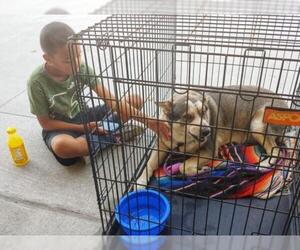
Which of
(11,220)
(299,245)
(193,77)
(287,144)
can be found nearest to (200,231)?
(299,245)

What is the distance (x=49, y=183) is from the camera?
2.35 meters

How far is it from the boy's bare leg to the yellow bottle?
0.26 metres

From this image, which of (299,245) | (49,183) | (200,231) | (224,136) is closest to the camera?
(299,245)

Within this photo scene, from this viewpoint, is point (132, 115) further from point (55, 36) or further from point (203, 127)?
point (55, 36)

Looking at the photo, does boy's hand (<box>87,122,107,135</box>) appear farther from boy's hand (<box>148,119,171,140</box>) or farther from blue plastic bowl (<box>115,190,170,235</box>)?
blue plastic bowl (<box>115,190,170,235</box>)

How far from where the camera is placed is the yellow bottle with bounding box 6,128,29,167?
2414 mm

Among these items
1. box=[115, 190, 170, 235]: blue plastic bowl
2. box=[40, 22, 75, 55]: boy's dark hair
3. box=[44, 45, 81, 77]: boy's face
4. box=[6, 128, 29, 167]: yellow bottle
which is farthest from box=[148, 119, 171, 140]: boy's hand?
box=[6, 128, 29, 167]: yellow bottle

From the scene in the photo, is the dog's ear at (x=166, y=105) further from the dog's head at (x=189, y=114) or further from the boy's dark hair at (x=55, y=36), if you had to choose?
the boy's dark hair at (x=55, y=36)

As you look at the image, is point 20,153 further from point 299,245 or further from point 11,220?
point 299,245

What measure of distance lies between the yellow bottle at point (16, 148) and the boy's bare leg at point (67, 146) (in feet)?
0.86

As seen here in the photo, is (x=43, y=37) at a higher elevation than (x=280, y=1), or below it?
higher

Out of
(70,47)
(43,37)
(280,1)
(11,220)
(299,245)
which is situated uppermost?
(70,47)

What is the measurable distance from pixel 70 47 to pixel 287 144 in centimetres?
177

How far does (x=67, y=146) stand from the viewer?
2.34m
